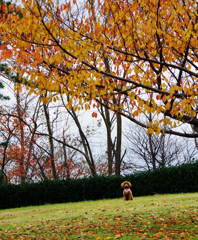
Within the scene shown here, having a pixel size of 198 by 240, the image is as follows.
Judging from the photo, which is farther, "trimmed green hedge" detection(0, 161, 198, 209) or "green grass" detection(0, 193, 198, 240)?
"trimmed green hedge" detection(0, 161, 198, 209)

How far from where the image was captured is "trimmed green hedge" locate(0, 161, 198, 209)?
14.4 m

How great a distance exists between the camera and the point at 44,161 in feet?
66.5

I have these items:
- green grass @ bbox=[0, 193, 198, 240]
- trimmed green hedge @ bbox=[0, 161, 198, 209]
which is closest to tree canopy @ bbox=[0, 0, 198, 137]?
green grass @ bbox=[0, 193, 198, 240]

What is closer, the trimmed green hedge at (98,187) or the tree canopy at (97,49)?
the tree canopy at (97,49)

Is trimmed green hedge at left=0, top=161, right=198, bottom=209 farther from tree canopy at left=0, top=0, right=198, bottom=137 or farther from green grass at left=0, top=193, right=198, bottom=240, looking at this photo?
tree canopy at left=0, top=0, right=198, bottom=137

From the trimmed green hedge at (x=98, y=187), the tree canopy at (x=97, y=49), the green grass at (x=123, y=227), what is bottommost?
the green grass at (x=123, y=227)

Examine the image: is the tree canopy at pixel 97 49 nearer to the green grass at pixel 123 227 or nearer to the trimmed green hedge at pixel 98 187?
the green grass at pixel 123 227

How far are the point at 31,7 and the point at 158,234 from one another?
475 cm

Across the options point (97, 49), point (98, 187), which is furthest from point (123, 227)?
point (98, 187)

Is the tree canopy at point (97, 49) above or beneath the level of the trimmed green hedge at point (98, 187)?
above

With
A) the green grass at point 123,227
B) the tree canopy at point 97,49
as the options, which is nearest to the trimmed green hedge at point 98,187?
the green grass at point 123,227

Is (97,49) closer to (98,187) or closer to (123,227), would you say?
(123,227)

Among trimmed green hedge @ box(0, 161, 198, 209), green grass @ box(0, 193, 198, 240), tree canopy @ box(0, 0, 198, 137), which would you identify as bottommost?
green grass @ box(0, 193, 198, 240)

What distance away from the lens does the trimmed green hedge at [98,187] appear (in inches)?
567
